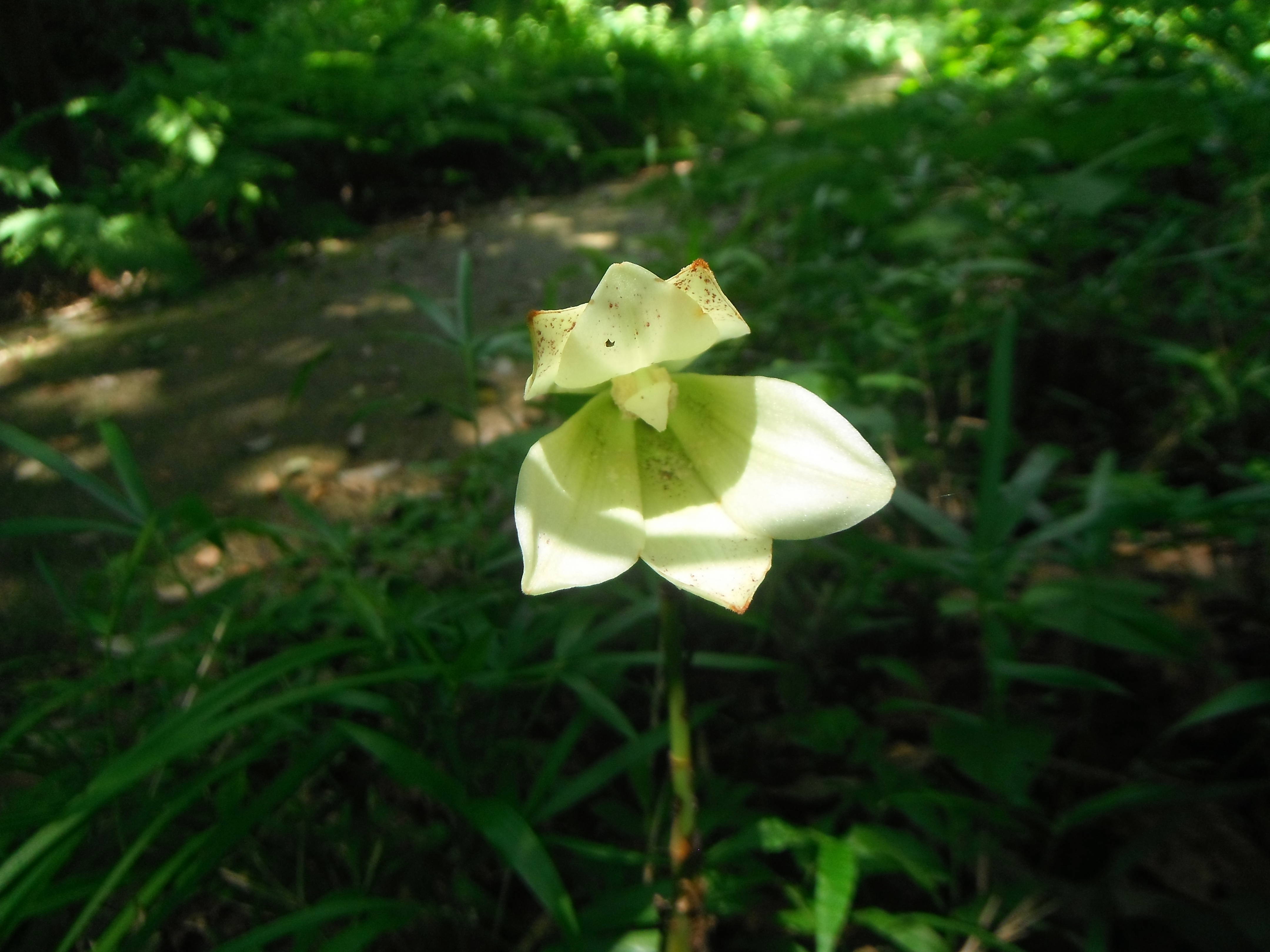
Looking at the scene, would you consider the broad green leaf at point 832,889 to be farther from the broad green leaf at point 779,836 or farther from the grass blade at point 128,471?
the grass blade at point 128,471

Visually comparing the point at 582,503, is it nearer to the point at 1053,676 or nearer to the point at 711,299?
the point at 711,299

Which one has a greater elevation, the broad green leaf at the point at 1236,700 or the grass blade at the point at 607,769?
the broad green leaf at the point at 1236,700

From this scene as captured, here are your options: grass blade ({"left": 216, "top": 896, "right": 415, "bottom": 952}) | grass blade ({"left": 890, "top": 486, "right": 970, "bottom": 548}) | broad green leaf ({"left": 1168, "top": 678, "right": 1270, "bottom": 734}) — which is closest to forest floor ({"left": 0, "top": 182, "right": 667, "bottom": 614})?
grass blade ({"left": 890, "top": 486, "right": 970, "bottom": 548})

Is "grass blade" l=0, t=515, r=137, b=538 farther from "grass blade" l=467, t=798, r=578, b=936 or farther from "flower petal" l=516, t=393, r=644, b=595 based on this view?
"flower petal" l=516, t=393, r=644, b=595

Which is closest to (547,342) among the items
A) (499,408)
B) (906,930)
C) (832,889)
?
(832,889)

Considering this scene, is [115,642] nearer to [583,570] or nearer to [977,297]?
[583,570]

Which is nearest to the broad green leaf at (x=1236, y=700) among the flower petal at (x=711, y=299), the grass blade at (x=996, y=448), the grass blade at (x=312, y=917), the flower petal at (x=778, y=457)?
the grass blade at (x=996, y=448)

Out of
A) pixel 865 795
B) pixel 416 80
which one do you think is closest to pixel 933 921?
pixel 865 795
